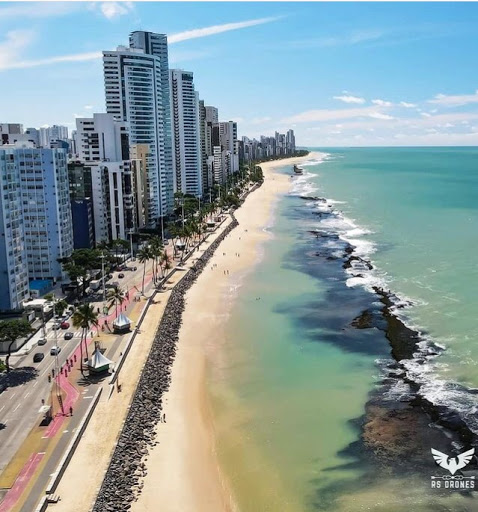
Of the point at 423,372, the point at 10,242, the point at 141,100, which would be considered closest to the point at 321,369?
the point at 423,372

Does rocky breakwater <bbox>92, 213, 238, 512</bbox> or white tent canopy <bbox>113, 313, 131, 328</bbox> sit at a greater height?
white tent canopy <bbox>113, 313, 131, 328</bbox>

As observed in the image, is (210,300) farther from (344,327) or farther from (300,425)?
(300,425)

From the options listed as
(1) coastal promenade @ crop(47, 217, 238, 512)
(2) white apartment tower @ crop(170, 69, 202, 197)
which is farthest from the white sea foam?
(2) white apartment tower @ crop(170, 69, 202, 197)

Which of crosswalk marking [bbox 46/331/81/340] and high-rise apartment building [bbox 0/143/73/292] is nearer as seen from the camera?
crosswalk marking [bbox 46/331/81/340]

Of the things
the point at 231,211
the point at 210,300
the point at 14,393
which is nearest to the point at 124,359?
the point at 14,393

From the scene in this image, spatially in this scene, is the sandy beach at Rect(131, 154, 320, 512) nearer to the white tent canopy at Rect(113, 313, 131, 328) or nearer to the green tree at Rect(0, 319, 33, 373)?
the white tent canopy at Rect(113, 313, 131, 328)

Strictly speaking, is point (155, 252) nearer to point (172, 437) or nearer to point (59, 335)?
point (59, 335)
